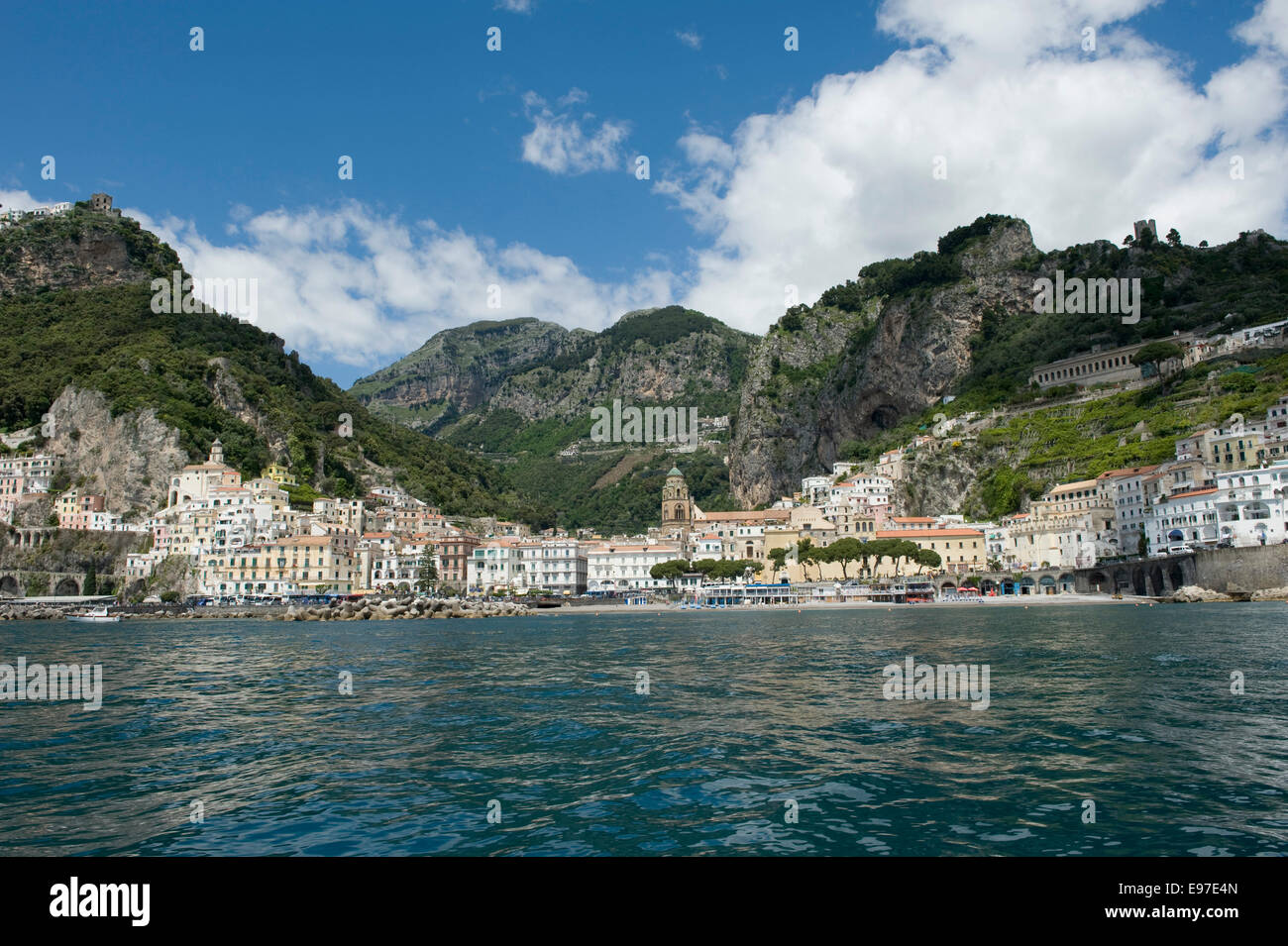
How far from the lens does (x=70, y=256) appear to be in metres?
117

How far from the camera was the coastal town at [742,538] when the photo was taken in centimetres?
6362

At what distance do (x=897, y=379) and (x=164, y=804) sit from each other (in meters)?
117

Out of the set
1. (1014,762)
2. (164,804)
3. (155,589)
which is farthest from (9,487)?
(1014,762)

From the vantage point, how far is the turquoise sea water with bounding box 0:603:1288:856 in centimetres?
859

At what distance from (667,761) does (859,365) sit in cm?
11927

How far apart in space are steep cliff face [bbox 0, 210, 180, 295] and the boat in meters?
68.5

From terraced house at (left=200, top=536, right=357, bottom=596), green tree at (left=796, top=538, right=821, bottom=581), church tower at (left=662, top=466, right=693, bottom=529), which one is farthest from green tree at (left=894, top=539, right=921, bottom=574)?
terraced house at (left=200, top=536, right=357, bottom=596)

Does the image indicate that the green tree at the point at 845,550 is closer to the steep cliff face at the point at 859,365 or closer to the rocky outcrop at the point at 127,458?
the steep cliff face at the point at 859,365

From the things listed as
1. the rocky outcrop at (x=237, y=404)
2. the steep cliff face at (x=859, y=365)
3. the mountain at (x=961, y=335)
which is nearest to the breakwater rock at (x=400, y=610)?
the rocky outcrop at (x=237, y=404)

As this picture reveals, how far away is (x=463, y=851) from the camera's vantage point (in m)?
8.04

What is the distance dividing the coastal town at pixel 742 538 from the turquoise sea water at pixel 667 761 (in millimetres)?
45502

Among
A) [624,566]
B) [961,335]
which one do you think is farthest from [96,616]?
[961,335]
